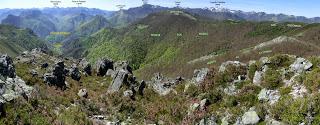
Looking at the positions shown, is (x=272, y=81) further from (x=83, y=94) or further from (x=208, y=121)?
(x=83, y=94)

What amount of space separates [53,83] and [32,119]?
55.8 feet

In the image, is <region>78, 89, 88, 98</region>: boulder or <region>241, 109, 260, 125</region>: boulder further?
<region>78, 89, 88, 98</region>: boulder

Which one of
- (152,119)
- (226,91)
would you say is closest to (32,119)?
(152,119)

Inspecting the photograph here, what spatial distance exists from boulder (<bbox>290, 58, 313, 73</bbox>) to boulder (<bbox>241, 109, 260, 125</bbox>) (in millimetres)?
6607

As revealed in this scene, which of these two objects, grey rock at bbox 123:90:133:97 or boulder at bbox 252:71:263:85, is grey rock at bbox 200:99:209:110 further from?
grey rock at bbox 123:90:133:97

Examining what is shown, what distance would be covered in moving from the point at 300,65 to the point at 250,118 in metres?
8.07

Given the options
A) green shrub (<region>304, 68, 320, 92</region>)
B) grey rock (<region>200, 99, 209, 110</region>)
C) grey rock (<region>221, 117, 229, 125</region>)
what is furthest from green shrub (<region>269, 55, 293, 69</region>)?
grey rock (<region>221, 117, 229, 125</region>)

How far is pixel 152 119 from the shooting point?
36188 mm

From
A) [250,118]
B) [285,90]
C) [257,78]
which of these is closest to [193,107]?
[257,78]

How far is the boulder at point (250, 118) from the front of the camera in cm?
2642

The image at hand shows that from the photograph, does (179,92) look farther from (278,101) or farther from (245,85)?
(278,101)

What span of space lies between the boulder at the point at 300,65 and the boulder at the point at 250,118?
6607mm

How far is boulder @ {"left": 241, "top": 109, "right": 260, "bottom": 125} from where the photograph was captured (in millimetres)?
26422

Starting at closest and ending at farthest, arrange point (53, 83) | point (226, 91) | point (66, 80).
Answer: point (226, 91) < point (53, 83) < point (66, 80)
